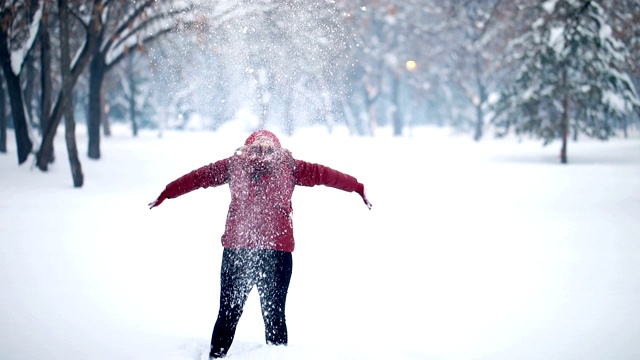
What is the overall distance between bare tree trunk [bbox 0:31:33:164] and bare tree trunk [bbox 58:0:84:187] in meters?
2.42

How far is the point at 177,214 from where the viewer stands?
11.7m

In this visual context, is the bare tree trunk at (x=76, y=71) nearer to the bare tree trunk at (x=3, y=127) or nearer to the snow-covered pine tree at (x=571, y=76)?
the bare tree trunk at (x=3, y=127)

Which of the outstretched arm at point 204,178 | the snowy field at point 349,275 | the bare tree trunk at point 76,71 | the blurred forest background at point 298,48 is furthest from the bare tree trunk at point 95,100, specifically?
the outstretched arm at point 204,178

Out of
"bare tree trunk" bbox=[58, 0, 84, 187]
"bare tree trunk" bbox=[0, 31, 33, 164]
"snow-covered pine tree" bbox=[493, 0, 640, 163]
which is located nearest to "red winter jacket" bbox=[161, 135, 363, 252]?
"bare tree trunk" bbox=[58, 0, 84, 187]

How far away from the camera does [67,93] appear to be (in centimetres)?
1396

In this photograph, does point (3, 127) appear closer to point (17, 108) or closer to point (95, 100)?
point (95, 100)

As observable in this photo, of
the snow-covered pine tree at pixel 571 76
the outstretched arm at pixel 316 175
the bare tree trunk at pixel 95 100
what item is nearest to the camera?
the outstretched arm at pixel 316 175

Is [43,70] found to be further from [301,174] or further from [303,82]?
[303,82]

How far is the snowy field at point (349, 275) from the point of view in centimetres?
521

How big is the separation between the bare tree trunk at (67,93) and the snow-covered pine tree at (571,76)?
14.1 m

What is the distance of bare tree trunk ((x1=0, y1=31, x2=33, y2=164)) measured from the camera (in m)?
15.4

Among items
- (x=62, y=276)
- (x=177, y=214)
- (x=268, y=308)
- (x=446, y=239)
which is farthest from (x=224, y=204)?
(x=268, y=308)

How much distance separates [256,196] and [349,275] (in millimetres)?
3496

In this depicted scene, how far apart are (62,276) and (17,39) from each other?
40.8 feet
